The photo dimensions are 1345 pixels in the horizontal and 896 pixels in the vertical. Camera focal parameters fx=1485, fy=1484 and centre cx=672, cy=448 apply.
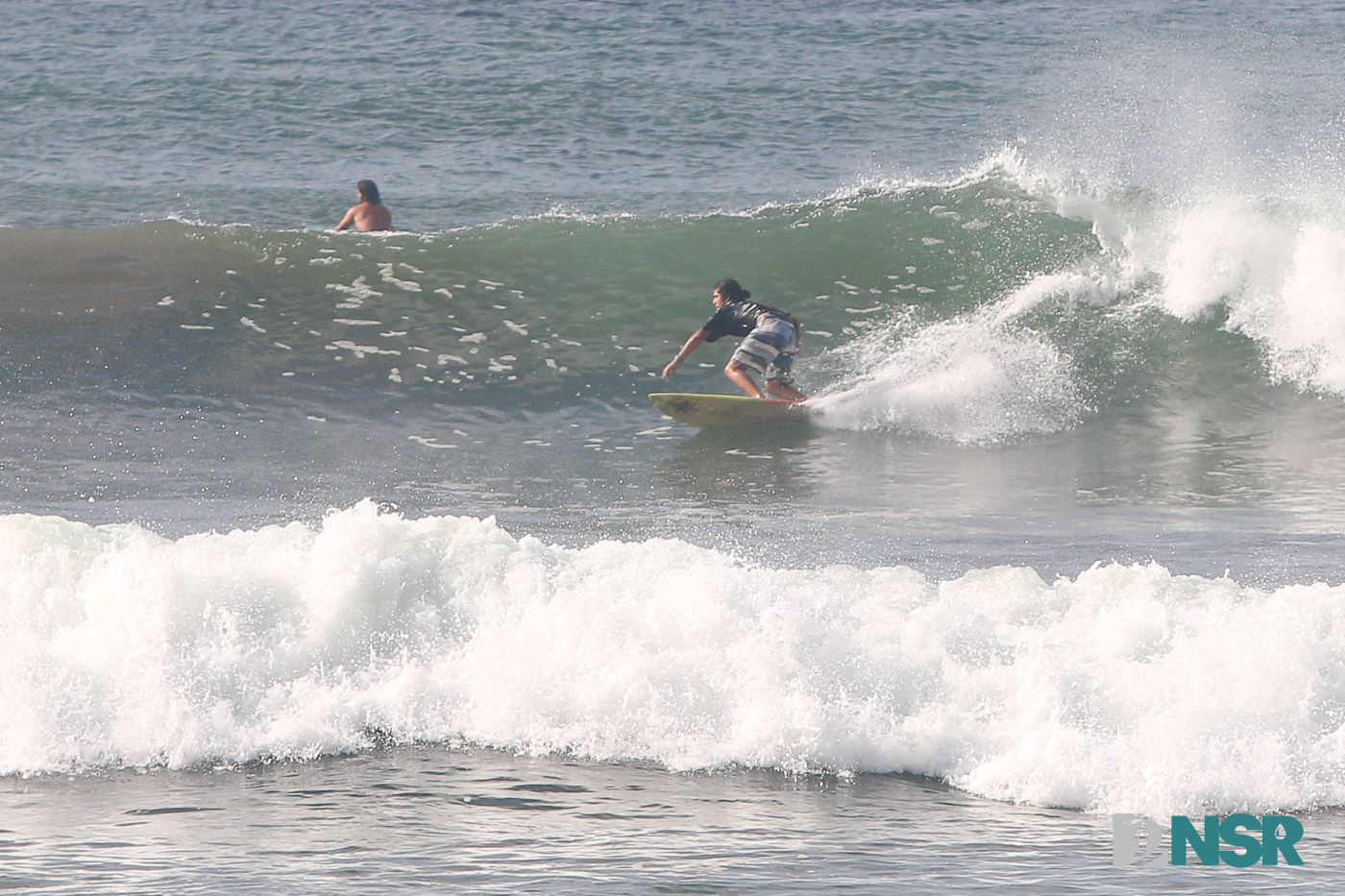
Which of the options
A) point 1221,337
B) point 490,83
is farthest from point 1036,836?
point 490,83

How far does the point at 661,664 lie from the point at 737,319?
6630 millimetres

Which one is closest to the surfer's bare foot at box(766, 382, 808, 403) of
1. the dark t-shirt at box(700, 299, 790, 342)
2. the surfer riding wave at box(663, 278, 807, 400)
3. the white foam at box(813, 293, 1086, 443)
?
the surfer riding wave at box(663, 278, 807, 400)

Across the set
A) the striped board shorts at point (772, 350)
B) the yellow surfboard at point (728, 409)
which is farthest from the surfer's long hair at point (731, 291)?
the yellow surfboard at point (728, 409)

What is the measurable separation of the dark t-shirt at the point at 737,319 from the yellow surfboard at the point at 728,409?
2.19 feet

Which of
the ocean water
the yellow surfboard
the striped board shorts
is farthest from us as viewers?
the striped board shorts

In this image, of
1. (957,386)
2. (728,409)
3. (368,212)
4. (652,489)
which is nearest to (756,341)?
(728,409)

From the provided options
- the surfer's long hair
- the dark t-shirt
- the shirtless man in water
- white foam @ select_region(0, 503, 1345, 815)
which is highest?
the shirtless man in water

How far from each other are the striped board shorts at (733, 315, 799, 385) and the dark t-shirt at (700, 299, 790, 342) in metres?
0.08

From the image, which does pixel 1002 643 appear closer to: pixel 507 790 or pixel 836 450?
pixel 507 790

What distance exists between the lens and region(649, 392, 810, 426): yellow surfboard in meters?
11.5

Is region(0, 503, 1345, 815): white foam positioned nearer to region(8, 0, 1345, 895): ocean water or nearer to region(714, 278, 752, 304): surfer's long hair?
region(8, 0, 1345, 895): ocean water

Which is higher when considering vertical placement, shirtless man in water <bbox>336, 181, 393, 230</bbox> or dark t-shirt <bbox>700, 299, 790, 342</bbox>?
shirtless man in water <bbox>336, 181, 393, 230</bbox>

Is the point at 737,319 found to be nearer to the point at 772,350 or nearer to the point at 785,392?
the point at 772,350

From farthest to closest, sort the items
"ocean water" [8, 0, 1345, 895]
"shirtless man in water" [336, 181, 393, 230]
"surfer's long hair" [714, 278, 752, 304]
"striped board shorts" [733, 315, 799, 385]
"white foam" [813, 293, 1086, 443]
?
"shirtless man in water" [336, 181, 393, 230] < "surfer's long hair" [714, 278, 752, 304] < "striped board shorts" [733, 315, 799, 385] < "white foam" [813, 293, 1086, 443] < "ocean water" [8, 0, 1345, 895]
